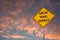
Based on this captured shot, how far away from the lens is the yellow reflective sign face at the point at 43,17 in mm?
8406

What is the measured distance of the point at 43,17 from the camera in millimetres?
8398

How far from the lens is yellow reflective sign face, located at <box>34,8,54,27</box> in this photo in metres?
8.41

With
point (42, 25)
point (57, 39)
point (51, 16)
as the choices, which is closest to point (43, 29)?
point (42, 25)

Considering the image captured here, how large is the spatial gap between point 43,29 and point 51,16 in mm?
886

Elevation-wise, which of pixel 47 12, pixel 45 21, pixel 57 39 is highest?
pixel 47 12

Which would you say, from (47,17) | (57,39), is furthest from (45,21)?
(57,39)

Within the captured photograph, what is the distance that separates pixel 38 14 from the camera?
8.70 metres

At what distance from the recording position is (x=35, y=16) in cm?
Answer: 868

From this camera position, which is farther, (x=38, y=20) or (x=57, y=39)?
(x=57, y=39)

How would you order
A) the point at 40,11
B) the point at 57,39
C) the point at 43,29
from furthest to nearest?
the point at 57,39
the point at 40,11
the point at 43,29

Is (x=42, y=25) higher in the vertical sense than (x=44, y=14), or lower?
lower

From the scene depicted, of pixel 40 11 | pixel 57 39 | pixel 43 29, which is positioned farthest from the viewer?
pixel 57 39

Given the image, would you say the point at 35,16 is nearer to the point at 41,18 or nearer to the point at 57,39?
Answer: the point at 41,18

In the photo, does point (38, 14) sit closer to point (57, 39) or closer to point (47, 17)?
point (47, 17)
